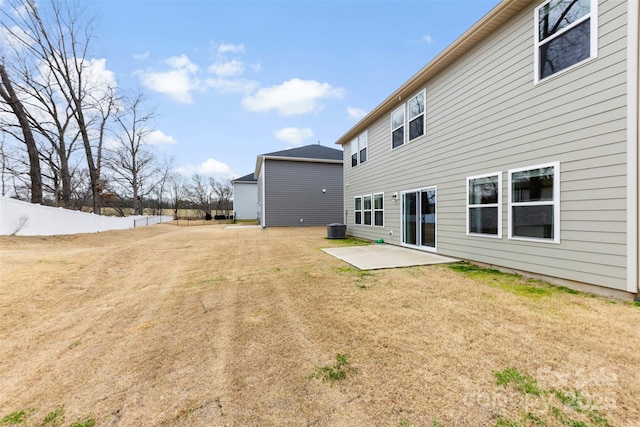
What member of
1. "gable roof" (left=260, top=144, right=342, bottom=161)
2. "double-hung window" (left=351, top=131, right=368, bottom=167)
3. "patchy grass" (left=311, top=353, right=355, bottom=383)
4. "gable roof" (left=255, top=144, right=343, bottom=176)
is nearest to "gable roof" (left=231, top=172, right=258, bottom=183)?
"gable roof" (left=255, top=144, right=343, bottom=176)

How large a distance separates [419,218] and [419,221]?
3.6 inches

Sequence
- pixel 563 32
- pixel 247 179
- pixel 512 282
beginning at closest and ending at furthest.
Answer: pixel 563 32, pixel 512 282, pixel 247 179

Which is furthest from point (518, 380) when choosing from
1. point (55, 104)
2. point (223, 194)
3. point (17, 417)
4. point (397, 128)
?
point (223, 194)

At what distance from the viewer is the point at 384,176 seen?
9.50 metres

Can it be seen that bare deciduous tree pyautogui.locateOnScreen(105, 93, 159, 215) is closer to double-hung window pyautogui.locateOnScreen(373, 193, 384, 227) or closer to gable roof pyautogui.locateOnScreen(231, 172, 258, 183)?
gable roof pyautogui.locateOnScreen(231, 172, 258, 183)

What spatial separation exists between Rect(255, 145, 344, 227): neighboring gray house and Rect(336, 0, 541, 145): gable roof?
907 cm

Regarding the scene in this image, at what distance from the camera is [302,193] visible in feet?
59.5

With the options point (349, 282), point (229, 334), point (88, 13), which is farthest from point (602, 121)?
point (88, 13)

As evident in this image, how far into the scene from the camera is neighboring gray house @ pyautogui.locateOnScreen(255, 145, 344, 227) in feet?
57.6

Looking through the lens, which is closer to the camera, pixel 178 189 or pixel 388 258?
pixel 388 258

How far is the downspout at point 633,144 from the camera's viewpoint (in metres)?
3.31

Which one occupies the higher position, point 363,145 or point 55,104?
point 55,104

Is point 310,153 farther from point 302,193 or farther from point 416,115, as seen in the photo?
point 416,115

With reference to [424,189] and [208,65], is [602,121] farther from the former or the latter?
[208,65]
